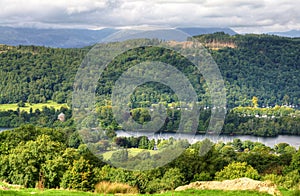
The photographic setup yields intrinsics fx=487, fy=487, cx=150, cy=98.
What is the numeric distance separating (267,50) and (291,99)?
30074 mm

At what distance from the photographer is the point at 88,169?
816 inches

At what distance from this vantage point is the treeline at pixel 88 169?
2019cm

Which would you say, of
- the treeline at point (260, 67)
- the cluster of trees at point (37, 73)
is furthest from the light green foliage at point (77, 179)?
the treeline at point (260, 67)

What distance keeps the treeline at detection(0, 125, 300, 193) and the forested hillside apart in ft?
181

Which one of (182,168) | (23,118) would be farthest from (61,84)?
(182,168)

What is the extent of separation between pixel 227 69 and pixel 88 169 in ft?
410

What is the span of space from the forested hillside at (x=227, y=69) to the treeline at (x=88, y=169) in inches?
2168

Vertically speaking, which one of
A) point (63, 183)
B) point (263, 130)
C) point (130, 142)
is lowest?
point (263, 130)

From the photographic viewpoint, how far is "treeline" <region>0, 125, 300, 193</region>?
20.2m

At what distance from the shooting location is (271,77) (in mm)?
150125

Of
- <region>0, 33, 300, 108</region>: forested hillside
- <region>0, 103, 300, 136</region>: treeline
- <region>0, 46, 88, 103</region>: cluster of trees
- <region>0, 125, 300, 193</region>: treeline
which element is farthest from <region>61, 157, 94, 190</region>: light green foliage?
<region>0, 46, 88, 103</region>: cluster of trees

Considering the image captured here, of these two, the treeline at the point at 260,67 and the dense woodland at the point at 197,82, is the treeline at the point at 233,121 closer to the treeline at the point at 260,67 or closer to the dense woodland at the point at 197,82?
the dense woodland at the point at 197,82

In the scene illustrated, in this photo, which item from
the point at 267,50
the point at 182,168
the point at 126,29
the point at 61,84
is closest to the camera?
the point at 126,29

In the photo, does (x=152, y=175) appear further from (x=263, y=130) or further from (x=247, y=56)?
(x=247, y=56)
